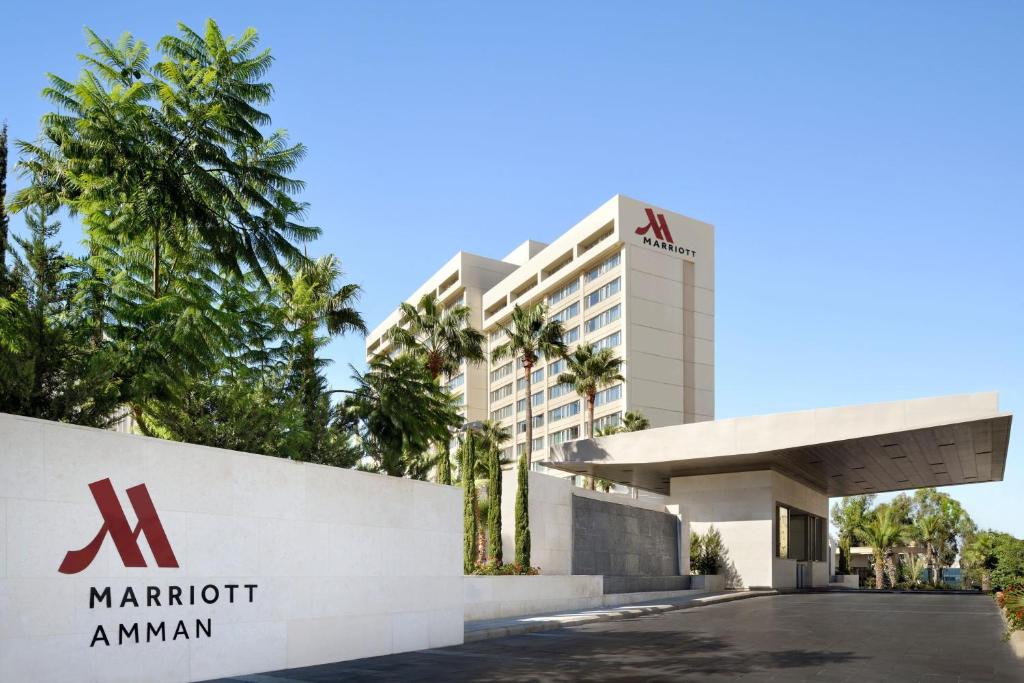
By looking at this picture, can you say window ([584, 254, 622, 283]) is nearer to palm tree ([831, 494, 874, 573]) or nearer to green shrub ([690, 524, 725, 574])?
palm tree ([831, 494, 874, 573])

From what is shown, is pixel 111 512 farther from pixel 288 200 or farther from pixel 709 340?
pixel 709 340

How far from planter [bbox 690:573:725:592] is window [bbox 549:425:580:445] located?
175ft

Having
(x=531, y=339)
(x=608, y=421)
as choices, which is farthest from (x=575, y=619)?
(x=608, y=421)

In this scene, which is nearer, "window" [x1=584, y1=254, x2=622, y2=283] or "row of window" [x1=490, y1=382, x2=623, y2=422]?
"row of window" [x1=490, y1=382, x2=623, y2=422]

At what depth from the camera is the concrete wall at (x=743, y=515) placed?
45.3 m

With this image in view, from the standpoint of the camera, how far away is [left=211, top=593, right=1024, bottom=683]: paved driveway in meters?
13.4

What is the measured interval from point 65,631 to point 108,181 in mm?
10176

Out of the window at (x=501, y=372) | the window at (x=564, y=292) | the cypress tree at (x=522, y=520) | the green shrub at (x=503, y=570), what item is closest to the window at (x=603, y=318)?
the window at (x=564, y=292)

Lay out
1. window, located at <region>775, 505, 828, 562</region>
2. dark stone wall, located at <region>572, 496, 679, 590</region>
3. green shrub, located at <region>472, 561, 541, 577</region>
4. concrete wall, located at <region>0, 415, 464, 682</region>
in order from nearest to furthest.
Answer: concrete wall, located at <region>0, 415, 464, 682</region> → green shrub, located at <region>472, 561, 541, 577</region> → dark stone wall, located at <region>572, 496, 679, 590</region> → window, located at <region>775, 505, 828, 562</region>

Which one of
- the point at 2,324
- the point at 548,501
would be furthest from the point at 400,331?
the point at 2,324

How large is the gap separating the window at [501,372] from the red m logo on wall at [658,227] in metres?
31.5

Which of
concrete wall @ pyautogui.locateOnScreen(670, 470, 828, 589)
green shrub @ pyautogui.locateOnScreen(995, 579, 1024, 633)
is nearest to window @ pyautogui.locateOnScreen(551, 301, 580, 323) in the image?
concrete wall @ pyautogui.locateOnScreen(670, 470, 828, 589)

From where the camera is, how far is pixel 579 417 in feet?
322

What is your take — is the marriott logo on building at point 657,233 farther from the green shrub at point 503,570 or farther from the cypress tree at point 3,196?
the cypress tree at point 3,196
